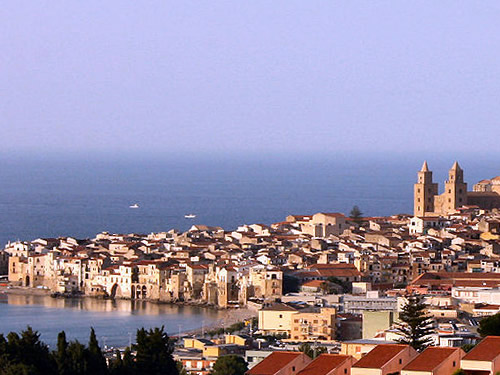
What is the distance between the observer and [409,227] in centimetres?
5391

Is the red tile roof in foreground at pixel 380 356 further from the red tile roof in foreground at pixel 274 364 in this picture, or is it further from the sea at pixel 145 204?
the sea at pixel 145 204

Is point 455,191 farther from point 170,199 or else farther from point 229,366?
point 170,199

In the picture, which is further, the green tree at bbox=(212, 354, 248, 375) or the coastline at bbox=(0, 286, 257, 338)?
the coastline at bbox=(0, 286, 257, 338)

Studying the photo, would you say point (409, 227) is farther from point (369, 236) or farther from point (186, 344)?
point (186, 344)

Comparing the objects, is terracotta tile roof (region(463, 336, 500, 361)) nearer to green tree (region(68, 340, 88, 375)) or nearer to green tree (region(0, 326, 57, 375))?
green tree (region(68, 340, 88, 375))

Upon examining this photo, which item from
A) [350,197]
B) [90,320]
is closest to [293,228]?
[90,320]

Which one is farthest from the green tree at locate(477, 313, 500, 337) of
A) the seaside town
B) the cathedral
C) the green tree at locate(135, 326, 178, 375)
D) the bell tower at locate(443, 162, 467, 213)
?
the bell tower at locate(443, 162, 467, 213)

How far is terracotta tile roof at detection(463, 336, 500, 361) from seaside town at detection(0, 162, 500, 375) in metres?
Answer: 0.05

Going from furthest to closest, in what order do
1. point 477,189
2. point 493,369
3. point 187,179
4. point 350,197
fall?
point 187,179 < point 350,197 < point 477,189 < point 493,369

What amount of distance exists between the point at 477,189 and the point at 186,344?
37.2 meters


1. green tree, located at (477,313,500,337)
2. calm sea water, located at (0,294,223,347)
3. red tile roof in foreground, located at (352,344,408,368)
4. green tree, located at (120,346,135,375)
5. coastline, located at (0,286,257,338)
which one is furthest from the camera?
coastline, located at (0,286,257,338)

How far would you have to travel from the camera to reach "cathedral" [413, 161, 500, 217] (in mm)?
59844

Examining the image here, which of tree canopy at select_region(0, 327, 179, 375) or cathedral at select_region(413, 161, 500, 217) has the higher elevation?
cathedral at select_region(413, 161, 500, 217)

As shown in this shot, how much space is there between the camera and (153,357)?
71.7 ft
